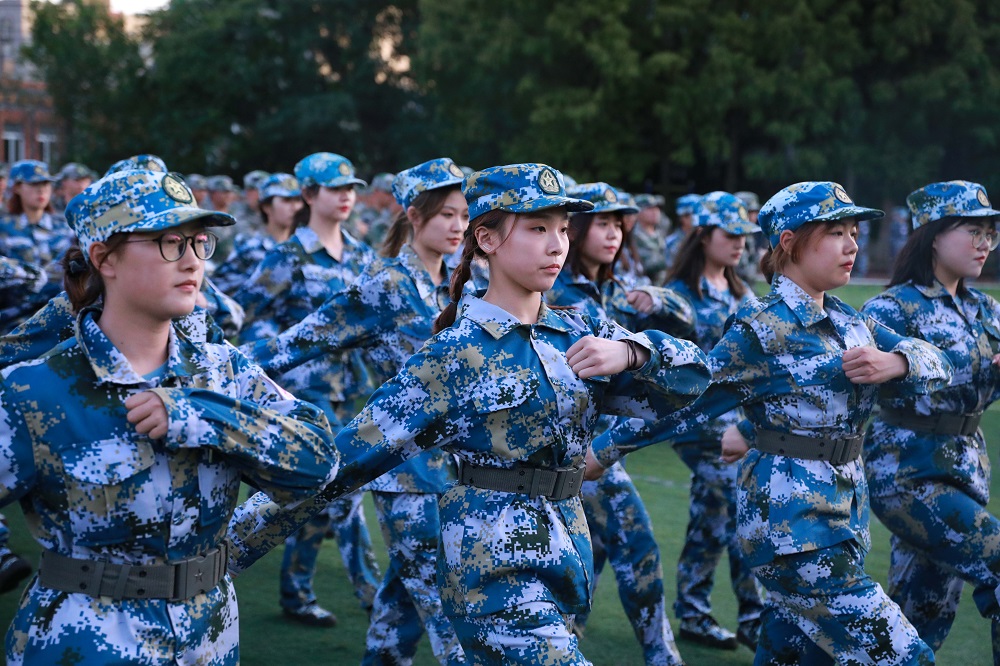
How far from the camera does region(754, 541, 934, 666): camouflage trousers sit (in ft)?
14.1

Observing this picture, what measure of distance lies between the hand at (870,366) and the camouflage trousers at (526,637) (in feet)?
5.27

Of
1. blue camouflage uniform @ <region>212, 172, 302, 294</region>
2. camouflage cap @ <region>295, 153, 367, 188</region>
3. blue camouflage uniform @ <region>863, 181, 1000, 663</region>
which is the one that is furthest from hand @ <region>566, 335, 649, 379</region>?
blue camouflage uniform @ <region>212, 172, 302, 294</region>

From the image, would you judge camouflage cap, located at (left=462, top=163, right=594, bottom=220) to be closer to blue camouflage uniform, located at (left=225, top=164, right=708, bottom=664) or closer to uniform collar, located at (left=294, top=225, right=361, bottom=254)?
blue camouflage uniform, located at (left=225, top=164, right=708, bottom=664)

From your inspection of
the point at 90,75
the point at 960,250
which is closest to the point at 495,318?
the point at 960,250

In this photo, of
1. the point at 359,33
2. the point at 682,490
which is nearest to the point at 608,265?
the point at 682,490

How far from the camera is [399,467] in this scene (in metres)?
5.40

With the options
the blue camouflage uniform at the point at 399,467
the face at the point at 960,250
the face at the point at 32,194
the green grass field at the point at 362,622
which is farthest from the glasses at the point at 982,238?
the face at the point at 32,194

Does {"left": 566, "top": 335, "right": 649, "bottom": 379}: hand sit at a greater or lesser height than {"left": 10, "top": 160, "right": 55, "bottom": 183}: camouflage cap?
greater

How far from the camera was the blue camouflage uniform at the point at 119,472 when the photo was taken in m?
2.96

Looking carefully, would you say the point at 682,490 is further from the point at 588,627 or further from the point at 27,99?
the point at 27,99

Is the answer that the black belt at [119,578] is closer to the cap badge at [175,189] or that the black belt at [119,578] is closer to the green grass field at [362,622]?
the cap badge at [175,189]

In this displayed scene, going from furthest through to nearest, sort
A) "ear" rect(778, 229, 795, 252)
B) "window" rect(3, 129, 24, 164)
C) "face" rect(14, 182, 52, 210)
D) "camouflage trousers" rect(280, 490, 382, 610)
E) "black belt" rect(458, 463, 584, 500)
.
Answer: "window" rect(3, 129, 24, 164), "face" rect(14, 182, 52, 210), "camouflage trousers" rect(280, 490, 382, 610), "ear" rect(778, 229, 795, 252), "black belt" rect(458, 463, 584, 500)

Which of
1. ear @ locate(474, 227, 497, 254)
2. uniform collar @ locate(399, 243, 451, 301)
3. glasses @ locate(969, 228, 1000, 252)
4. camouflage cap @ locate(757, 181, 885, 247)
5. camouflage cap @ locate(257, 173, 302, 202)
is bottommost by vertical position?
camouflage cap @ locate(257, 173, 302, 202)

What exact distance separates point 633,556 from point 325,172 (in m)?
3.37
